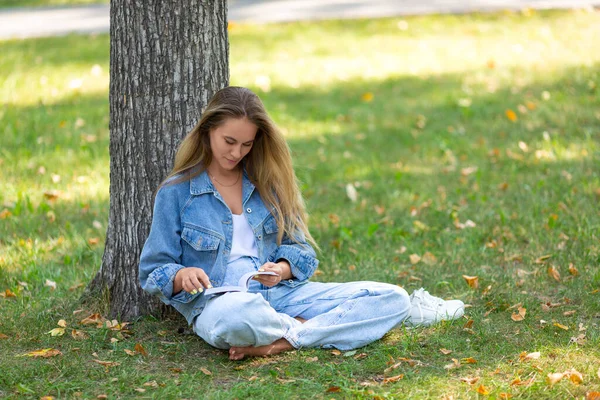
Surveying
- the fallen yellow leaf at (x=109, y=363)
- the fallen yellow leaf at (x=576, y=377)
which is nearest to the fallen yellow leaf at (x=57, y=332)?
the fallen yellow leaf at (x=109, y=363)

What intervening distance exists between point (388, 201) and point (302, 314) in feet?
7.29

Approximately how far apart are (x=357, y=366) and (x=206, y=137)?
1192 millimetres

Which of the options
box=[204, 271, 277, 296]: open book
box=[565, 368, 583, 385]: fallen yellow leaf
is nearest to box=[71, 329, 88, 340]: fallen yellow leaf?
box=[204, 271, 277, 296]: open book

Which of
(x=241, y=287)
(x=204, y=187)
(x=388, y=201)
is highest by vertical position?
(x=204, y=187)

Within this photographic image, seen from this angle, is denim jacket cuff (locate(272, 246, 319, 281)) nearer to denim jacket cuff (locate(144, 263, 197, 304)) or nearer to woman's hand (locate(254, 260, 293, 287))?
woman's hand (locate(254, 260, 293, 287))

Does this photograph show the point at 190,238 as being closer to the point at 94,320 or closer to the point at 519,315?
the point at 94,320

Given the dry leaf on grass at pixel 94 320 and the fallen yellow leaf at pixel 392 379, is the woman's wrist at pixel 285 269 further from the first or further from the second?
the dry leaf on grass at pixel 94 320

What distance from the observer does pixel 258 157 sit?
3756 mm

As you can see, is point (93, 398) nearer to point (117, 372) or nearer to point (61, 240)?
point (117, 372)

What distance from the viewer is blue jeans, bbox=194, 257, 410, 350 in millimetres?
3350

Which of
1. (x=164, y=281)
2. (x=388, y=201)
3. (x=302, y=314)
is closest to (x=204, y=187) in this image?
(x=164, y=281)

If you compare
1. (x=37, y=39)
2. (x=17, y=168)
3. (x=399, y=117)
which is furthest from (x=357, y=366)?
(x=37, y=39)

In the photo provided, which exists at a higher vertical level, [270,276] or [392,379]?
[270,276]

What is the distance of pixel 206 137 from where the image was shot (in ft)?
11.9
